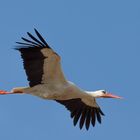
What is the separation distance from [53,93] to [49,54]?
110 centimetres

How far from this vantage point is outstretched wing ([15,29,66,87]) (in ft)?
70.8

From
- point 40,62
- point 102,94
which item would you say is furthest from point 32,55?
point 102,94

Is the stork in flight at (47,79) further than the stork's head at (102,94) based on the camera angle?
No

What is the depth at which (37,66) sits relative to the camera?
22.1 meters

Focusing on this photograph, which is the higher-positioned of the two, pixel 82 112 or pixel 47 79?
pixel 47 79

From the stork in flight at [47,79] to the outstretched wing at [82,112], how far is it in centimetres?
3

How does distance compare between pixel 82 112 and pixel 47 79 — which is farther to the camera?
pixel 82 112

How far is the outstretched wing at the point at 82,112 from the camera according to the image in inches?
937

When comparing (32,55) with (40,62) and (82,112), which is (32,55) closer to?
(40,62)

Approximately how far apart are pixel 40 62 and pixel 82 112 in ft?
8.59

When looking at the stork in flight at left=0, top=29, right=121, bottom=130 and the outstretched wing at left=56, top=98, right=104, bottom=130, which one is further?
the outstretched wing at left=56, top=98, right=104, bottom=130

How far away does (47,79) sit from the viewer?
2259 centimetres

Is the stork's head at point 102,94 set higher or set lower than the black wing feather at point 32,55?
lower

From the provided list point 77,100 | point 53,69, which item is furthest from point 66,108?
point 53,69
